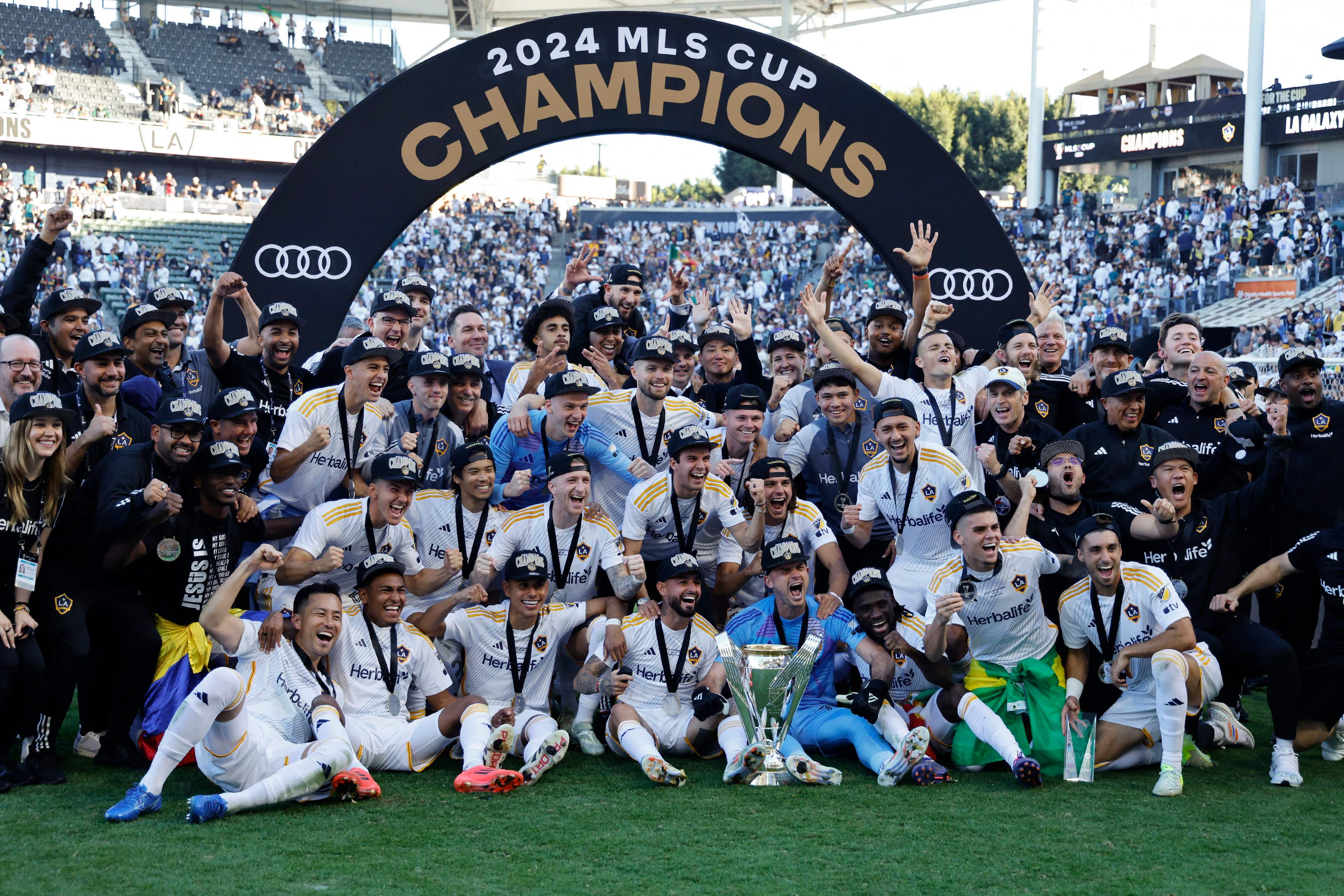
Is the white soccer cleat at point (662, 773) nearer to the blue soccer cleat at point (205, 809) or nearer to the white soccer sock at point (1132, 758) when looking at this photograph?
the blue soccer cleat at point (205, 809)

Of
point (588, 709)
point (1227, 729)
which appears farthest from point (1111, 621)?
point (588, 709)

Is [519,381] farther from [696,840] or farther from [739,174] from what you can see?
[739,174]

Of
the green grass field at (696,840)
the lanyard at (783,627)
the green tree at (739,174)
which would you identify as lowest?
the green grass field at (696,840)

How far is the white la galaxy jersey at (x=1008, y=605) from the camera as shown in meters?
6.48

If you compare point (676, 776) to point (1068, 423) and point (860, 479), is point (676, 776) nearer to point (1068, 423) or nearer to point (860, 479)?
point (860, 479)

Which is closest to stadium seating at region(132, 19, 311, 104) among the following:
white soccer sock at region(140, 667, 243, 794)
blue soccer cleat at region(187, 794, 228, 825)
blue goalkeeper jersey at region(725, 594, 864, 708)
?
blue goalkeeper jersey at region(725, 594, 864, 708)

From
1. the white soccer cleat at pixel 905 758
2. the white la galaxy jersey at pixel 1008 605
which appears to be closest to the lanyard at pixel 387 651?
the white soccer cleat at pixel 905 758

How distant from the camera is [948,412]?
750 centimetres

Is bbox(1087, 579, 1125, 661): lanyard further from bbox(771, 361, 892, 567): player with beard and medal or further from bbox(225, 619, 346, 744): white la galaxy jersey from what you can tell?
bbox(225, 619, 346, 744): white la galaxy jersey

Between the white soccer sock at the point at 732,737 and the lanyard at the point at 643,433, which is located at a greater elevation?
the lanyard at the point at 643,433

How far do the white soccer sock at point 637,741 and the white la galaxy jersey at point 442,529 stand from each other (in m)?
1.21

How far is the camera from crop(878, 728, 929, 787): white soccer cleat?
590 cm

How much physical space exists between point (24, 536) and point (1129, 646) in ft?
16.8

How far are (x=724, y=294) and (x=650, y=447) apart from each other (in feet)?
85.5
